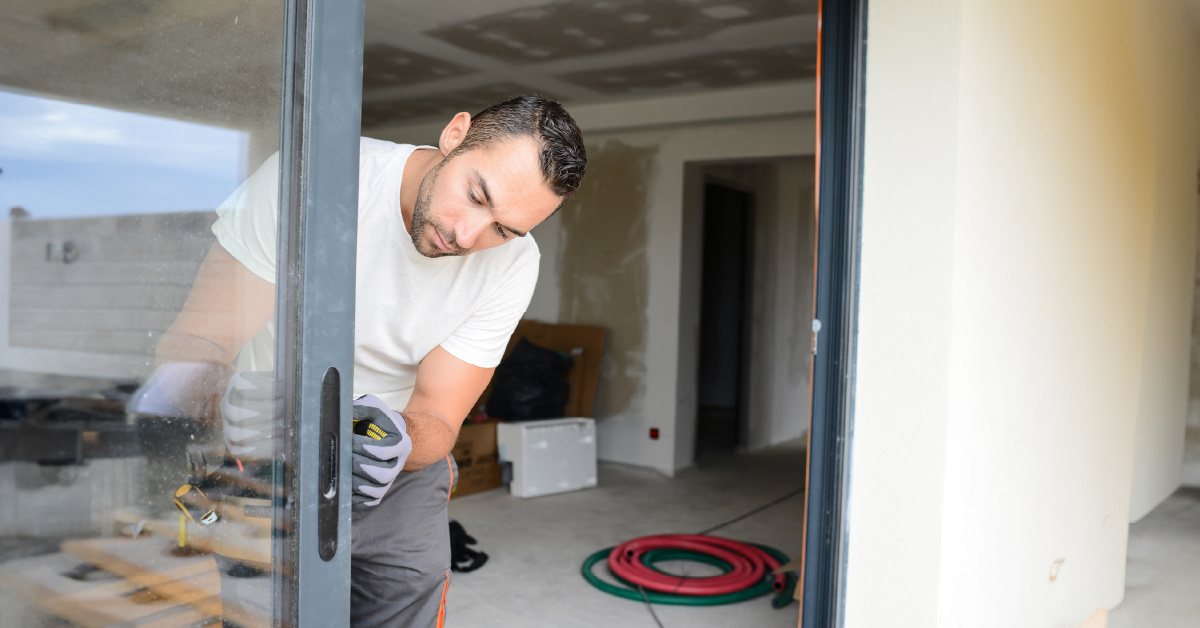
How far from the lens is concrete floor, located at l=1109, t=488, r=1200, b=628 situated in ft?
10.4

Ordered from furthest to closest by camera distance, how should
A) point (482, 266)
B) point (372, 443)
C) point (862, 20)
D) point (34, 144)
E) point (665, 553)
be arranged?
point (665, 553) < point (862, 20) < point (482, 266) < point (372, 443) < point (34, 144)

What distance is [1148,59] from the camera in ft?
11.1

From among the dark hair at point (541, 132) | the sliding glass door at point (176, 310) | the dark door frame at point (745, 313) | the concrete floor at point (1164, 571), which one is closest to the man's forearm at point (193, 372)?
the sliding glass door at point (176, 310)

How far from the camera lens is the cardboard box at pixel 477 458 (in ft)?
15.8

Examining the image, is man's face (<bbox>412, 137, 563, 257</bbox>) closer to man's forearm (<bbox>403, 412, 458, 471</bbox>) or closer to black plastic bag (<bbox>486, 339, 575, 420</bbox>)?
man's forearm (<bbox>403, 412, 458, 471</bbox>)

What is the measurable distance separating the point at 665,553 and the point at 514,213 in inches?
110

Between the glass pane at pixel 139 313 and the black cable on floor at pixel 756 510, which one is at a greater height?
the glass pane at pixel 139 313

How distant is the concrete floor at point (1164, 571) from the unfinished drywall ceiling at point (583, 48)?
2.81 metres

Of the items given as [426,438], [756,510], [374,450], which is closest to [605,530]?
[756,510]

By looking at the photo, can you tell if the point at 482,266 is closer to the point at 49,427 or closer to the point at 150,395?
the point at 150,395

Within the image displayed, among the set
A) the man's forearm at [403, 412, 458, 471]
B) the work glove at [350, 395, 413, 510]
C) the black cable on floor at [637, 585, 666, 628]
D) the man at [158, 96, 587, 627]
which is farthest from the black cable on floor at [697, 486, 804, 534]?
the work glove at [350, 395, 413, 510]

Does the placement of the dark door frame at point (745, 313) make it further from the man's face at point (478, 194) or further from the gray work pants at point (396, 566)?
the man's face at point (478, 194)

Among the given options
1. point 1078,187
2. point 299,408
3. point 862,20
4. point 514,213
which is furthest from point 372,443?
point 1078,187

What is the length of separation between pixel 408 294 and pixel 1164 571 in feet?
12.8
